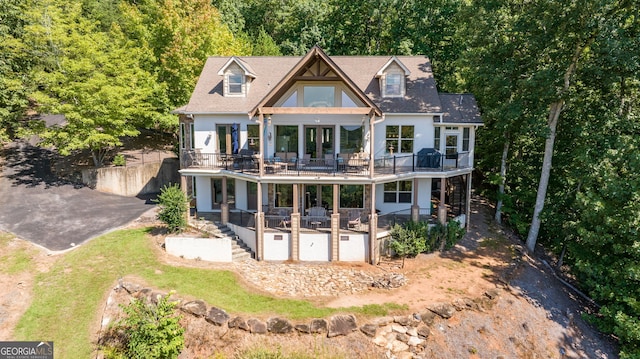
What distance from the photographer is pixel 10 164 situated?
28703 millimetres

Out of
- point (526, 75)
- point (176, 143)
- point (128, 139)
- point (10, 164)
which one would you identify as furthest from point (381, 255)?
point (10, 164)

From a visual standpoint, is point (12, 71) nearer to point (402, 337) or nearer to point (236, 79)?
point (236, 79)

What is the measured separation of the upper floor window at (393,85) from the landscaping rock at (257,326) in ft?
49.9

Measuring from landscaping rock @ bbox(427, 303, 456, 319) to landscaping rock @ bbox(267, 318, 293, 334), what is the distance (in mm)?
5876

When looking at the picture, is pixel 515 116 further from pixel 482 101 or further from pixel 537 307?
pixel 537 307

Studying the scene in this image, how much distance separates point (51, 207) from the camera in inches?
884

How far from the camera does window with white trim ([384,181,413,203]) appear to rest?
22.2 meters

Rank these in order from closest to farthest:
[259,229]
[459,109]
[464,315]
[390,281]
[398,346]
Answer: [398,346] → [464,315] → [390,281] → [259,229] → [459,109]

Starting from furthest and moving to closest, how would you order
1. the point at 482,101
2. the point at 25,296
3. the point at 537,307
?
the point at 482,101
the point at 537,307
the point at 25,296

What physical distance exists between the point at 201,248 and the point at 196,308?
4805 millimetres

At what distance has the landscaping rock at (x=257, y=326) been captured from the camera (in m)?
12.9

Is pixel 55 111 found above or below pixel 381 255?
above

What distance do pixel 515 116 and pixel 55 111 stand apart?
30.5 metres

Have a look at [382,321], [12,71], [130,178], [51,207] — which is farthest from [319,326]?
[12,71]
